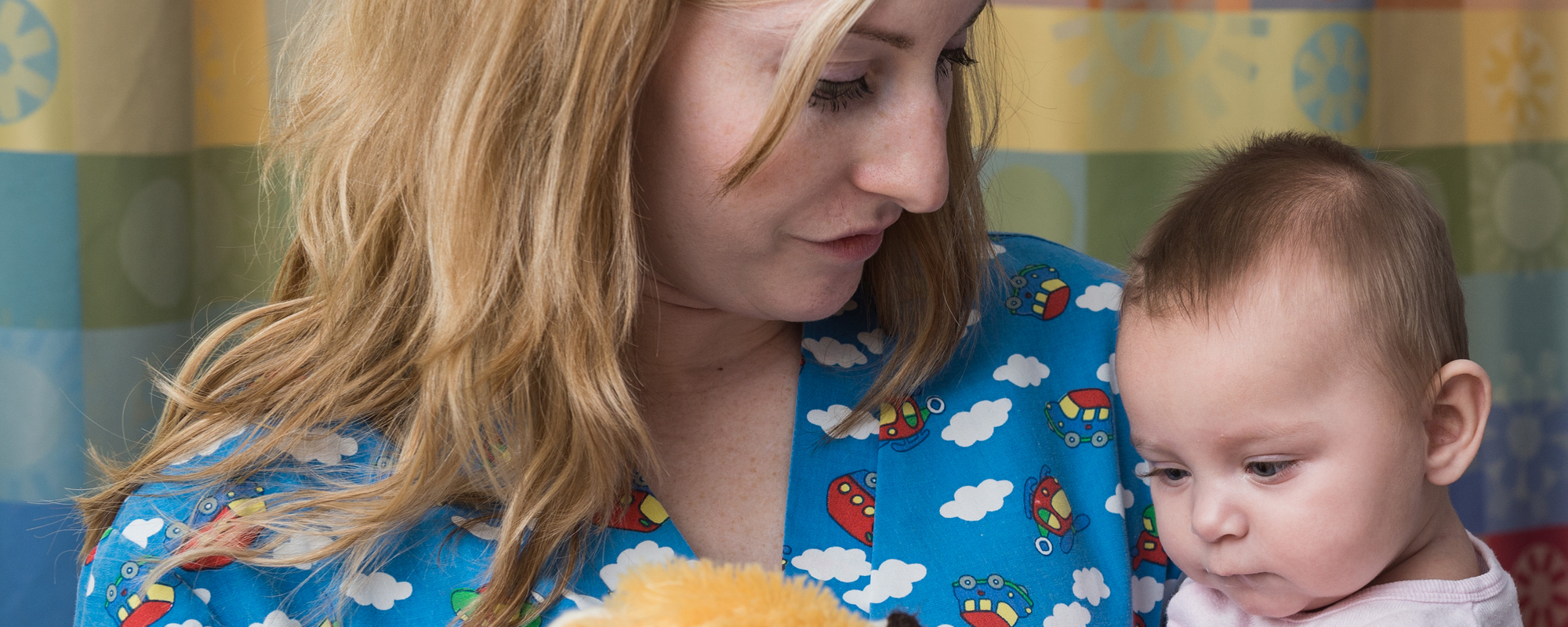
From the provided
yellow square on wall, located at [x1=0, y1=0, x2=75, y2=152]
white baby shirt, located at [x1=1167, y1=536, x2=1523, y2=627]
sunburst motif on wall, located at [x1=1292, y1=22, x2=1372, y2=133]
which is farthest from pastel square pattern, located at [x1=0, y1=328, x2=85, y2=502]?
sunburst motif on wall, located at [x1=1292, y1=22, x2=1372, y2=133]

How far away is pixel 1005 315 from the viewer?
3.55 feet

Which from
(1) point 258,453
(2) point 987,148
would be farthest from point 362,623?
(2) point 987,148

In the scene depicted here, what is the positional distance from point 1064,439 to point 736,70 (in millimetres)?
455

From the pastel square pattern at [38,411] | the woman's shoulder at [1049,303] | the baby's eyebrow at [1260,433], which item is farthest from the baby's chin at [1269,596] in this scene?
the pastel square pattern at [38,411]

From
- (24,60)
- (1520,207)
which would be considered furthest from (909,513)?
(1520,207)

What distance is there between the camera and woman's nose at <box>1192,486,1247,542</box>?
0.88 m

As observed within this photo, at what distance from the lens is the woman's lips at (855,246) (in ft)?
2.95

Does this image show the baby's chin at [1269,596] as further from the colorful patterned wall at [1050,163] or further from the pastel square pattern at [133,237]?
the pastel square pattern at [133,237]

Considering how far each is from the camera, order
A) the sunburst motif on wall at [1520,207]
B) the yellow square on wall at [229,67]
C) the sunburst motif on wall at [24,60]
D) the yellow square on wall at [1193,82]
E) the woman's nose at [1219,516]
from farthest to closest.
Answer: the sunburst motif on wall at [1520,207] → the yellow square on wall at [1193,82] → the yellow square on wall at [229,67] → the sunburst motif on wall at [24,60] → the woman's nose at [1219,516]

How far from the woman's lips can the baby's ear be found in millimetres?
432

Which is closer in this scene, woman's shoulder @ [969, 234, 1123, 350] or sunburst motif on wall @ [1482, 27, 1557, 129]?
woman's shoulder @ [969, 234, 1123, 350]

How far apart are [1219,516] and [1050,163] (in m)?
0.83

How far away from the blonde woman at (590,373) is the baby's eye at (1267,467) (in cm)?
14

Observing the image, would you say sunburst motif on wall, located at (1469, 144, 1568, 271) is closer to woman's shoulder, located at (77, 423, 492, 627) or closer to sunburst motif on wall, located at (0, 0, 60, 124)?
woman's shoulder, located at (77, 423, 492, 627)
